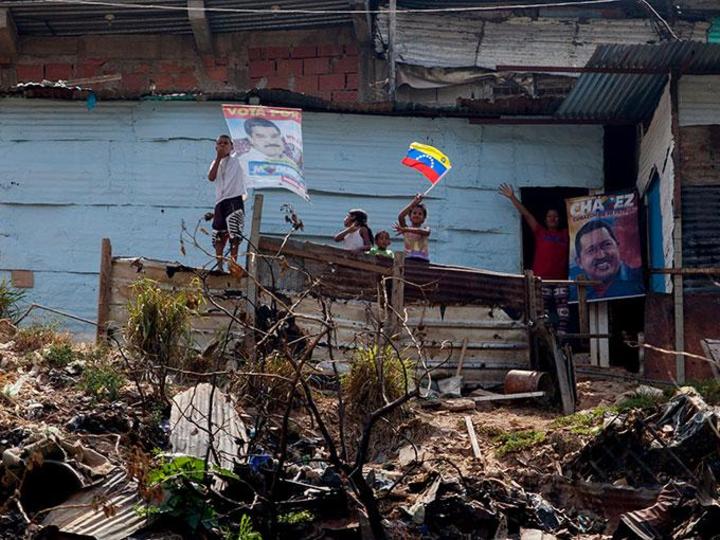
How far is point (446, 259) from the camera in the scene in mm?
15914

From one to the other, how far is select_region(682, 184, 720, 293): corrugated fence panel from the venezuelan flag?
2593 millimetres

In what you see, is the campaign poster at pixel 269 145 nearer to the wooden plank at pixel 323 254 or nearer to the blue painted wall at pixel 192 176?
the wooden plank at pixel 323 254

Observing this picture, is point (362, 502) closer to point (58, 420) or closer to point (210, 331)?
point (58, 420)

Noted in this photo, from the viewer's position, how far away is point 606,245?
1534 cm

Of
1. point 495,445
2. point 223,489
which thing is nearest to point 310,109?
point 495,445

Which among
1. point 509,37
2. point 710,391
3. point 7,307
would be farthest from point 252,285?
point 509,37

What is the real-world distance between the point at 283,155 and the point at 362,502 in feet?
18.6

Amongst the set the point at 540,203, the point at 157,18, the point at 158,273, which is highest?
the point at 157,18

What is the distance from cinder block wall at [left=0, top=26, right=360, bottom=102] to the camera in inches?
725

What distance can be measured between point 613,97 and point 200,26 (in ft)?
18.1

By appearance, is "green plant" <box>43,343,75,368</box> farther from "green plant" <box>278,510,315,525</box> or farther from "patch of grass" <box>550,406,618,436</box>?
"patch of grass" <box>550,406,618,436</box>

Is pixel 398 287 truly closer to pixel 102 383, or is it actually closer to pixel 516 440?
pixel 516 440

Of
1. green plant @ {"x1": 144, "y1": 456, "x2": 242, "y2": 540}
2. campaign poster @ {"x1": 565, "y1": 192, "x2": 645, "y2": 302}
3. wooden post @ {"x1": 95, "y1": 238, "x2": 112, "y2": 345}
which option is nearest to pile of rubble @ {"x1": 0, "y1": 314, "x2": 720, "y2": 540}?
green plant @ {"x1": 144, "y1": 456, "x2": 242, "y2": 540}

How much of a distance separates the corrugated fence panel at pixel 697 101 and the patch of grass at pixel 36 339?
6.71 meters
